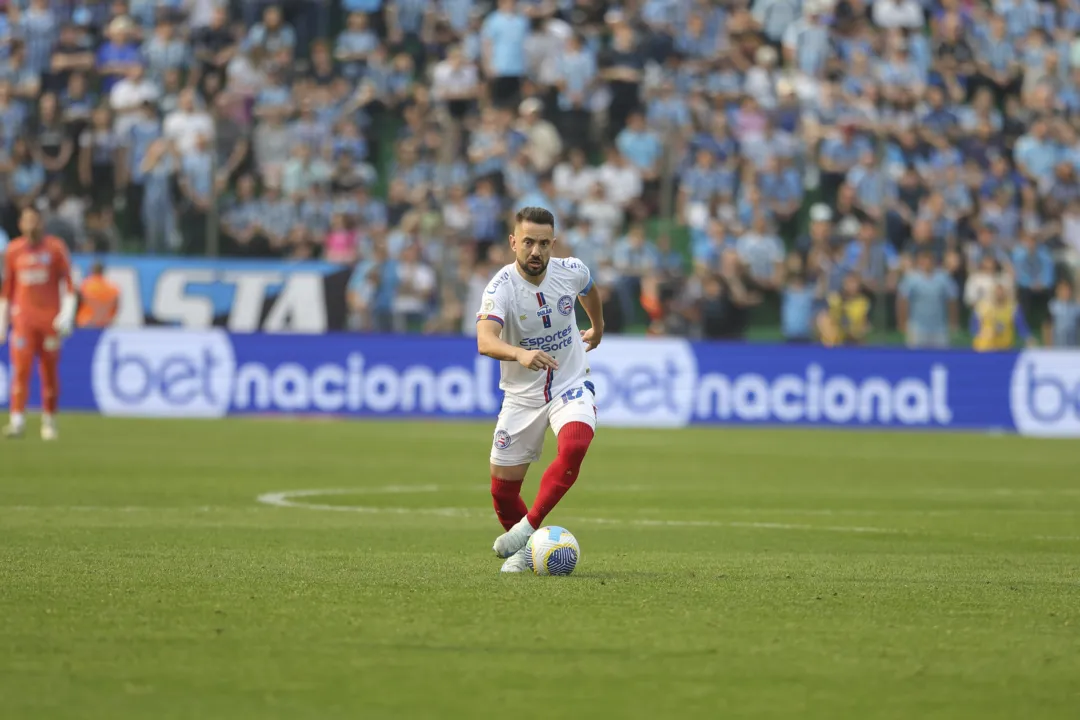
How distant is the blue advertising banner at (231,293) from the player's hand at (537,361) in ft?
56.8

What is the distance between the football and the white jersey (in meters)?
0.89

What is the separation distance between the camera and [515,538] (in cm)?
929

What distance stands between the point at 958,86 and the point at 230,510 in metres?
20.5

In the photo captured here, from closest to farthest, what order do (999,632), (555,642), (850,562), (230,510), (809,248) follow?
(555,642) < (999,632) < (850,562) < (230,510) < (809,248)

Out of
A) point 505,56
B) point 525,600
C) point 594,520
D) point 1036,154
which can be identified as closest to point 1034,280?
point 1036,154

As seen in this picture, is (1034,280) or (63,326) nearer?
(63,326)

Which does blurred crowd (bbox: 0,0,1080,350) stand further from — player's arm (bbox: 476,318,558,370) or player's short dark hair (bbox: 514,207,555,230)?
player's arm (bbox: 476,318,558,370)

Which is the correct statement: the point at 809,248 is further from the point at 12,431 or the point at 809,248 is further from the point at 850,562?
the point at 850,562

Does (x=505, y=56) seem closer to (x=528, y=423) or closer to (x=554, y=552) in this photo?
(x=528, y=423)

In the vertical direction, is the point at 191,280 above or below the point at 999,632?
above

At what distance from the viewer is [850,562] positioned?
995 centimetres

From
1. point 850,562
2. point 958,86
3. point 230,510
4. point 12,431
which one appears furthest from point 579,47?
point 850,562

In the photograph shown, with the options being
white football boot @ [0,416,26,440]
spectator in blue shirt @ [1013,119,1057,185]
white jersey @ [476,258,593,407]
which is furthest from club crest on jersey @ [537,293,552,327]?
spectator in blue shirt @ [1013,119,1057,185]

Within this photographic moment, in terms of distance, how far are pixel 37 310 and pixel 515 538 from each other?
12.8 metres
